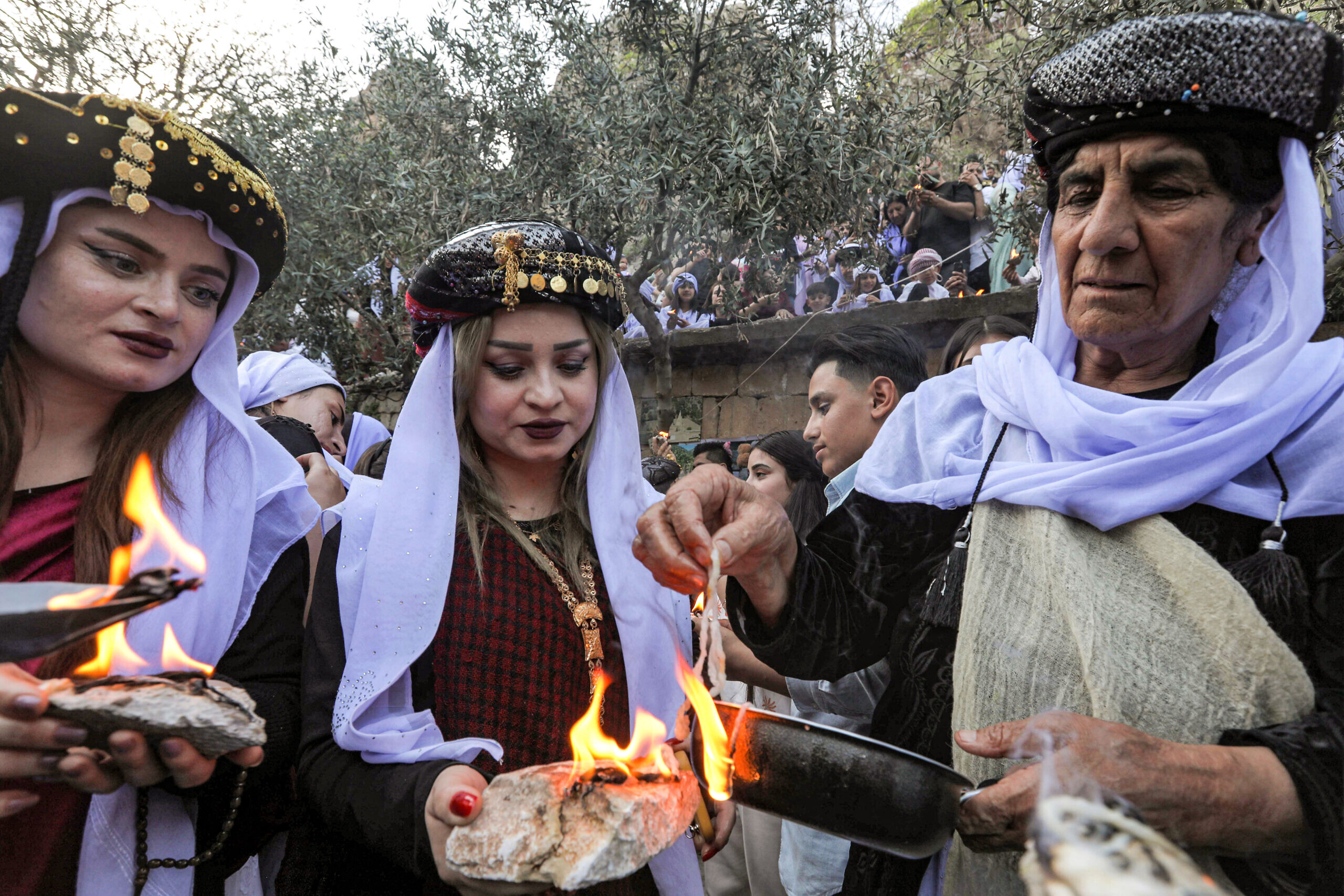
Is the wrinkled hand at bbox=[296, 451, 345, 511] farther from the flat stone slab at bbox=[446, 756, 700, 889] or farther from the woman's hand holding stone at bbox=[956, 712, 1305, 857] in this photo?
the woman's hand holding stone at bbox=[956, 712, 1305, 857]

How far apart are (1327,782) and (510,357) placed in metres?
1.99

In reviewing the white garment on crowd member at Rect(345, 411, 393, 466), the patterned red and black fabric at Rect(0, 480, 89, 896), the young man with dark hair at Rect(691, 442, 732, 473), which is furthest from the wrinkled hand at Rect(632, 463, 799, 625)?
the young man with dark hair at Rect(691, 442, 732, 473)

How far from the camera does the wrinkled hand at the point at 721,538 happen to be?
6.00 ft

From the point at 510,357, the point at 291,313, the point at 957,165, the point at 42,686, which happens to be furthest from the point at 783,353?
the point at 42,686

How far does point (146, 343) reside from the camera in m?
1.97

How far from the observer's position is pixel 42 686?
1.33 m

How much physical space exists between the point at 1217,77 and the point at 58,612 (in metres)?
2.18

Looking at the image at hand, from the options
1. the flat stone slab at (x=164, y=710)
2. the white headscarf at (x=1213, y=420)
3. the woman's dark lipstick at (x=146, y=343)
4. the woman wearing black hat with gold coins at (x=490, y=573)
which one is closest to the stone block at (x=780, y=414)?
the woman wearing black hat with gold coins at (x=490, y=573)

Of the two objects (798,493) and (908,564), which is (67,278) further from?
(798,493)

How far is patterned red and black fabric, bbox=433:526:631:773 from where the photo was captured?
2131 millimetres

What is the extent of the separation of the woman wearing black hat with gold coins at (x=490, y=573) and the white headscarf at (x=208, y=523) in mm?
175

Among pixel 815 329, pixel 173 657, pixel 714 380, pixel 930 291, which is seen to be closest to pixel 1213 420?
pixel 173 657

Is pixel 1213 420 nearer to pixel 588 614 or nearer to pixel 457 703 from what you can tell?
pixel 588 614

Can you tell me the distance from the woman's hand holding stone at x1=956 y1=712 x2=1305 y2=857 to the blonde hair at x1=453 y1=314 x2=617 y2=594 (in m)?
1.26
